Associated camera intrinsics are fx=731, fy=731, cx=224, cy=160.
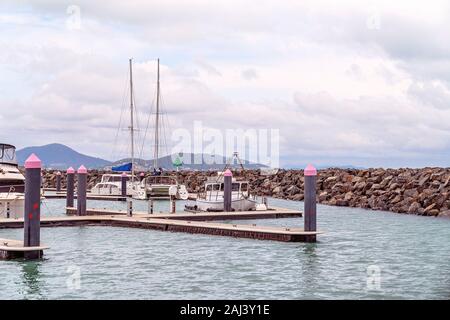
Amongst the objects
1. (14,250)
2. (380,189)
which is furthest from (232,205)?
(14,250)

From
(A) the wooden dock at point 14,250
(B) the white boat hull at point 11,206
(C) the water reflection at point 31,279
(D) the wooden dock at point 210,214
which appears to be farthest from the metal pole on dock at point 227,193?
(C) the water reflection at point 31,279

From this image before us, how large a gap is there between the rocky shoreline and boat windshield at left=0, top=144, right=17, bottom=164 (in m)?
26.0

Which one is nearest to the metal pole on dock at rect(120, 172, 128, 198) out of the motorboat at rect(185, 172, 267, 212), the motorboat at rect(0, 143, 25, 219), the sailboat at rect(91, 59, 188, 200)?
the sailboat at rect(91, 59, 188, 200)

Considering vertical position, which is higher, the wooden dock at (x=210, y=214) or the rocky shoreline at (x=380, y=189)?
the rocky shoreline at (x=380, y=189)

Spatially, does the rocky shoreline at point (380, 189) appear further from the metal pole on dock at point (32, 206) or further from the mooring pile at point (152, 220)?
the metal pole on dock at point (32, 206)

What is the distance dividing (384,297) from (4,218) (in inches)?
951

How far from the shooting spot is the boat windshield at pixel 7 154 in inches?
1753

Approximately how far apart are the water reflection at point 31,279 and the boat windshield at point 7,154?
2062cm

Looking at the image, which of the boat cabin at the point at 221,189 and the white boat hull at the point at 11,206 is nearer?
the white boat hull at the point at 11,206

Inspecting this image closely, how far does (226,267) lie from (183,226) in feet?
36.9

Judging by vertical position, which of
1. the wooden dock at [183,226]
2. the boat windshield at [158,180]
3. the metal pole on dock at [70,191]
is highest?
the boat windshield at [158,180]

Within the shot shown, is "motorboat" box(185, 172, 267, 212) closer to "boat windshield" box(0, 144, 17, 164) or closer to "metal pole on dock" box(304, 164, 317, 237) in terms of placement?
"boat windshield" box(0, 144, 17, 164)

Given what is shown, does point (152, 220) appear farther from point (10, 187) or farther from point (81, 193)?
point (10, 187)
